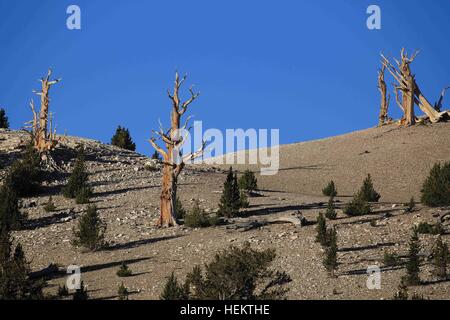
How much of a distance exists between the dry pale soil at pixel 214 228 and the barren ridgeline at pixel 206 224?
5 centimetres

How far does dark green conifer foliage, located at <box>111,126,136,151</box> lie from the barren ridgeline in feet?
15.6

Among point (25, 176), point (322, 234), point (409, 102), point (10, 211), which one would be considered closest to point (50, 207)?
point (10, 211)

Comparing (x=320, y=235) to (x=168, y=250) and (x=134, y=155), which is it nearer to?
(x=168, y=250)

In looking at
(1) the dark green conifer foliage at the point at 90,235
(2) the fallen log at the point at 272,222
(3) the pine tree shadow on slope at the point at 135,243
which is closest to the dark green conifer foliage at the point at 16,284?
(1) the dark green conifer foliage at the point at 90,235

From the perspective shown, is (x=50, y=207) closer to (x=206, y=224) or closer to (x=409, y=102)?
(x=206, y=224)

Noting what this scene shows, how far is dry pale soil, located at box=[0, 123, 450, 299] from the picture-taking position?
69.8 feet

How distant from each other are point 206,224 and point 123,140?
24.3 metres

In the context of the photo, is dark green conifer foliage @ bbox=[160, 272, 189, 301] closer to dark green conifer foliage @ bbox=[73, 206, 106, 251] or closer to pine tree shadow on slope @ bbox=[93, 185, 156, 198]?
dark green conifer foliage @ bbox=[73, 206, 106, 251]

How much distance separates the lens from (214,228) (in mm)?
27188

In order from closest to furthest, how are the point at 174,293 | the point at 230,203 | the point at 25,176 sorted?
the point at 174,293 < the point at 230,203 < the point at 25,176

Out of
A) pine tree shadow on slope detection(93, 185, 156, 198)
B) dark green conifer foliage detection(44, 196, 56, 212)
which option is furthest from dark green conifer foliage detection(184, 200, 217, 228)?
pine tree shadow on slope detection(93, 185, 156, 198)

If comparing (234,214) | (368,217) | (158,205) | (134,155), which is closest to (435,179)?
(368,217)

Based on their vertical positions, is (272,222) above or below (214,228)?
above
